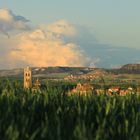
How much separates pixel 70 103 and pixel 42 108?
40.9 inches

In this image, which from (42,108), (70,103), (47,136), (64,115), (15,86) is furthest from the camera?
(15,86)

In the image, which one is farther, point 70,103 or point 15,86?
point 15,86

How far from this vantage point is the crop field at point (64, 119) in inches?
277

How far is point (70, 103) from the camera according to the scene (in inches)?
412

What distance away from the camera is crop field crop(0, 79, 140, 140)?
277 inches

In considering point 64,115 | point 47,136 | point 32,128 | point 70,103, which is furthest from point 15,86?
point 47,136

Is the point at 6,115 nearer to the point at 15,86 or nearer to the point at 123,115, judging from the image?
the point at 123,115

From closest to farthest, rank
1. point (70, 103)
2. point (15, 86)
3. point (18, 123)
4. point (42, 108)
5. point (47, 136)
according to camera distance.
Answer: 1. point (47, 136)
2. point (18, 123)
3. point (42, 108)
4. point (70, 103)
5. point (15, 86)

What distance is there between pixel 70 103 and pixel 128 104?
3.94 feet

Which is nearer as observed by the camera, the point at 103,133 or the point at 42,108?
the point at 103,133

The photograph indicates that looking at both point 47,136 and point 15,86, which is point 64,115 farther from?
point 15,86

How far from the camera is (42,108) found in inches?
376

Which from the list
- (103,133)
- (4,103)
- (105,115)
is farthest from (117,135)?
(4,103)

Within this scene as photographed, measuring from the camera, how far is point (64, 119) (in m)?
8.52
